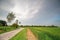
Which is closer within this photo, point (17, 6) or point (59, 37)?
point (59, 37)

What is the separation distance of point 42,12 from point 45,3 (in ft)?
1.42

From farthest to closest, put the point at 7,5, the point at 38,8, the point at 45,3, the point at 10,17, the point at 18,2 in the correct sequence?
the point at 10,17 < the point at 7,5 < the point at 18,2 < the point at 38,8 < the point at 45,3

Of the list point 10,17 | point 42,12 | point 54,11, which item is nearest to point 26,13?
point 42,12

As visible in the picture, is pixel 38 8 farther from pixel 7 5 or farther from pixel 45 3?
pixel 7 5

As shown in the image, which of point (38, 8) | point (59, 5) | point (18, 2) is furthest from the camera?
point (18, 2)

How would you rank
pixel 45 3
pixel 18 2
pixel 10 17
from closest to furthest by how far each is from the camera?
pixel 45 3
pixel 18 2
pixel 10 17

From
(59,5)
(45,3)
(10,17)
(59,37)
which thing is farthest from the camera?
(10,17)

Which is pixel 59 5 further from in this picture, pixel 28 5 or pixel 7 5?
pixel 7 5

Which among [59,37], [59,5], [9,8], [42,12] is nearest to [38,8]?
[42,12]

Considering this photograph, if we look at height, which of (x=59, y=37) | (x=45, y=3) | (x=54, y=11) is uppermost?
(x=45, y=3)

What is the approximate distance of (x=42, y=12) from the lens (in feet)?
20.4

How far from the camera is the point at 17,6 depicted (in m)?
7.20

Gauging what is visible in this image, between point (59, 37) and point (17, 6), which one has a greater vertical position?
point (17, 6)

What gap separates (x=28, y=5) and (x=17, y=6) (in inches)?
29.2
